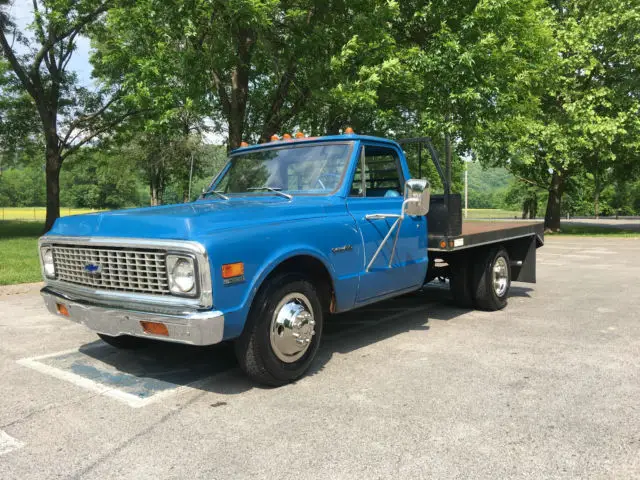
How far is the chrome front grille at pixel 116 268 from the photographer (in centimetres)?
373

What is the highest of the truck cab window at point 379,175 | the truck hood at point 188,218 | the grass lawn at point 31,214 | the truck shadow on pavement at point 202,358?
the truck cab window at point 379,175

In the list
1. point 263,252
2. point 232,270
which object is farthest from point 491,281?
point 232,270

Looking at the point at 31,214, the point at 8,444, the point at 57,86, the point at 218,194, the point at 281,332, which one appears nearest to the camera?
the point at 8,444

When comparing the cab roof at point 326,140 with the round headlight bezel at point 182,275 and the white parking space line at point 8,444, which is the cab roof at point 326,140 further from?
the white parking space line at point 8,444

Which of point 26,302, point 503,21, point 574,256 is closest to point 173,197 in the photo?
point 26,302

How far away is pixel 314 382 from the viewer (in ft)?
14.1

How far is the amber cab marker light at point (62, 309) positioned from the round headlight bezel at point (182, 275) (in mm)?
1189

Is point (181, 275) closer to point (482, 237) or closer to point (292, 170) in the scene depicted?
point (292, 170)

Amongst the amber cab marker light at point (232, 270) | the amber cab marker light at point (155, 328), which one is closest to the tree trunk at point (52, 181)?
the amber cab marker light at point (155, 328)

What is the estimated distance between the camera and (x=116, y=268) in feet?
13.0

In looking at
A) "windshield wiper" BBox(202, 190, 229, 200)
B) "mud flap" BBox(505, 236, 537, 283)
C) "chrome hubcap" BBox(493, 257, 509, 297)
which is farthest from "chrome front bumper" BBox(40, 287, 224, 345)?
"mud flap" BBox(505, 236, 537, 283)

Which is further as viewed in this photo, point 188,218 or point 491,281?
point 491,281

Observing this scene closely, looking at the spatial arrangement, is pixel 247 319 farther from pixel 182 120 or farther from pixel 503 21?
pixel 503 21

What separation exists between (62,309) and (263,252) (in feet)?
5.87
